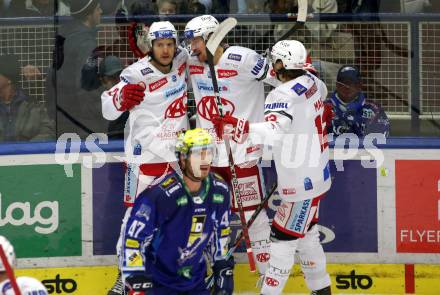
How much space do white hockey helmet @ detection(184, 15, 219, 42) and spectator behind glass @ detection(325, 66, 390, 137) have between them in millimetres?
911

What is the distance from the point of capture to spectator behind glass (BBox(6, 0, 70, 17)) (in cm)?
820

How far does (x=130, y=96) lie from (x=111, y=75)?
0.57 m

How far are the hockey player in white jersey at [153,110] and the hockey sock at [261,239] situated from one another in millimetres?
625

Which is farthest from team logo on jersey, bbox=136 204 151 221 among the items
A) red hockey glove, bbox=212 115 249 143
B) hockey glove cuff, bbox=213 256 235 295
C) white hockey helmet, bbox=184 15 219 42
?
white hockey helmet, bbox=184 15 219 42

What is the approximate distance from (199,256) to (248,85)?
191 cm

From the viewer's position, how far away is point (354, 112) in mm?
8305

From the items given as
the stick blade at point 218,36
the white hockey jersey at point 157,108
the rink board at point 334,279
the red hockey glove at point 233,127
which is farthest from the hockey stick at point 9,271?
the rink board at point 334,279

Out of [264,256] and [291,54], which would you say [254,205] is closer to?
[264,256]

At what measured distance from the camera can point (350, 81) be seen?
822 centimetres

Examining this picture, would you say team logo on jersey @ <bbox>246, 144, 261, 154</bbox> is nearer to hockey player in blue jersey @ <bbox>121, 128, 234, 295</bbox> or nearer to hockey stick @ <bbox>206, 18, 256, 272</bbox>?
hockey stick @ <bbox>206, 18, 256, 272</bbox>

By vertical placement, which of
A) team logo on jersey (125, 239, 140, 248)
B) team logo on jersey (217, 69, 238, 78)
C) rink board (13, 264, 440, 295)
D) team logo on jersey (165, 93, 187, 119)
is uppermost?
team logo on jersey (217, 69, 238, 78)

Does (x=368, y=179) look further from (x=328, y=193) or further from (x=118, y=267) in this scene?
(x=118, y=267)

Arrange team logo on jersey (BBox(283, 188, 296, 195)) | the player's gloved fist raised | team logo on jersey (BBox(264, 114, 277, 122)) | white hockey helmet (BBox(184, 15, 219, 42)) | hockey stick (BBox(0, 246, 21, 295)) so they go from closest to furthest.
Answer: hockey stick (BBox(0, 246, 21, 295)) → team logo on jersey (BBox(264, 114, 277, 122)) → team logo on jersey (BBox(283, 188, 296, 195)) → white hockey helmet (BBox(184, 15, 219, 42)) → the player's gloved fist raised

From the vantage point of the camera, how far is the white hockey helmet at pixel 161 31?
775cm
